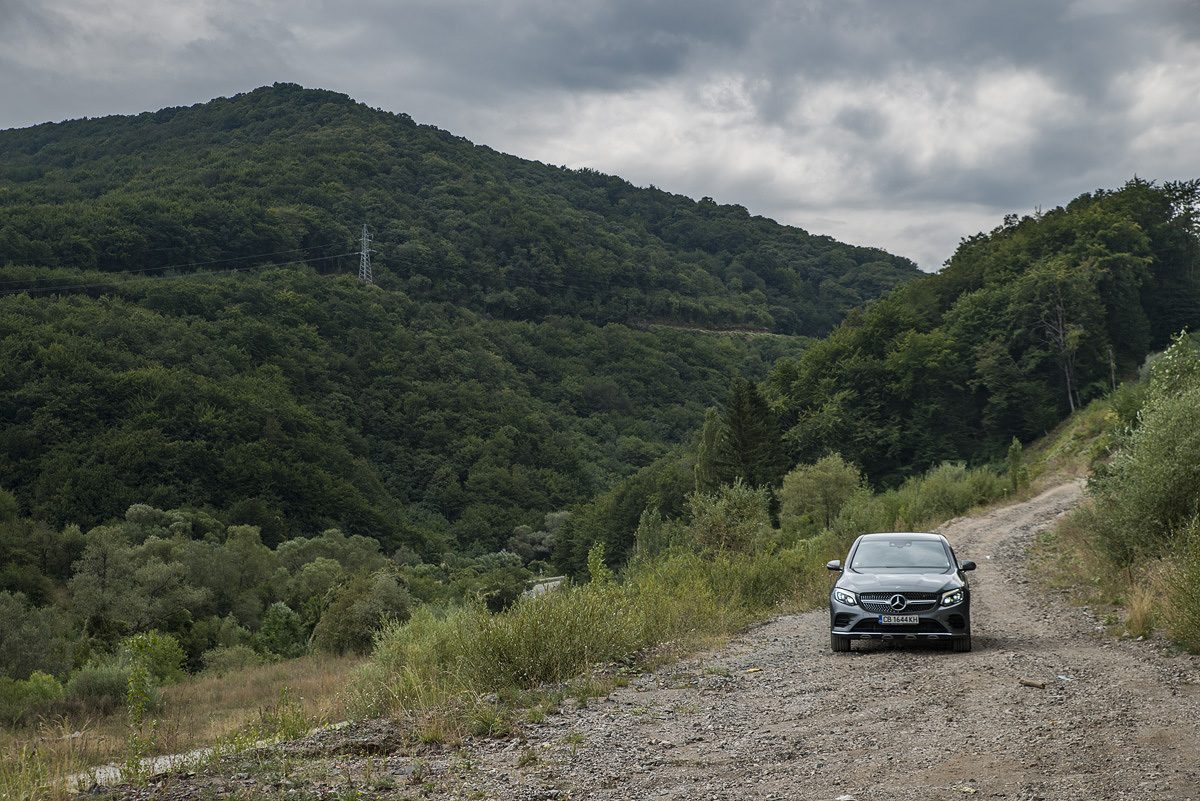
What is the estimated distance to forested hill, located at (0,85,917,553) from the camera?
8806cm

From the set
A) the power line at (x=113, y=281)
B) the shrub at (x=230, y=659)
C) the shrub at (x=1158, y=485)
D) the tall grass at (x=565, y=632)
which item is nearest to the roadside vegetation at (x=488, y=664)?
the tall grass at (x=565, y=632)

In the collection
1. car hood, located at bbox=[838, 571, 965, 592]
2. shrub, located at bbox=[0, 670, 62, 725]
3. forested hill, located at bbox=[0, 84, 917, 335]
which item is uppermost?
forested hill, located at bbox=[0, 84, 917, 335]

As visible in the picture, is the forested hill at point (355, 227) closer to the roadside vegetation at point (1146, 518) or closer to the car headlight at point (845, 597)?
the roadside vegetation at point (1146, 518)

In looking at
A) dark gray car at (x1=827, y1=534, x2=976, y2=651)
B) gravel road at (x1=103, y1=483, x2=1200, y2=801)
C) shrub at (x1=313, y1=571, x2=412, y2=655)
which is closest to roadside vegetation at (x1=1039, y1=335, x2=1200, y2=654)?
gravel road at (x1=103, y1=483, x2=1200, y2=801)

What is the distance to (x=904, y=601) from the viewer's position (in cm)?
1107

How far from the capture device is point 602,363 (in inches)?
6201

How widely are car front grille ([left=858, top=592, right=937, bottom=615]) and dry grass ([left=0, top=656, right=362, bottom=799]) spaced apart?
21.1 feet

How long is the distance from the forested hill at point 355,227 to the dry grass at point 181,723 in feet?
387

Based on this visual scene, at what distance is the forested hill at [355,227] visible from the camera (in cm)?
13950

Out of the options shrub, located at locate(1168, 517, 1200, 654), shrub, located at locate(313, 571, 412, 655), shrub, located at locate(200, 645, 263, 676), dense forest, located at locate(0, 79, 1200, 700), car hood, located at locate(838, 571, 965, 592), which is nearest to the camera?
shrub, located at locate(1168, 517, 1200, 654)

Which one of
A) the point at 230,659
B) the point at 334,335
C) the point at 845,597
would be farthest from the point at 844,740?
the point at 334,335

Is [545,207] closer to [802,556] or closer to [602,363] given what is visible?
[602,363]

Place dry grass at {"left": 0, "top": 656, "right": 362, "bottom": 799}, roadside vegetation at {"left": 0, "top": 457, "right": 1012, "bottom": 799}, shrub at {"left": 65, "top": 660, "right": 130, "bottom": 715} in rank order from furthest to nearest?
shrub at {"left": 65, "top": 660, "right": 130, "bottom": 715}
roadside vegetation at {"left": 0, "top": 457, "right": 1012, "bottom": 799}
dry grass at {"left": 0, "top": 656, "right": 362, "bottom": 799}

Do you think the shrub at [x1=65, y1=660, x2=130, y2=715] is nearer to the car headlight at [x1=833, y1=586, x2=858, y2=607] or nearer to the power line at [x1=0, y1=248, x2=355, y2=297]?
the car headlight at [x1=833, y1=586, x2=858, y2=607]
